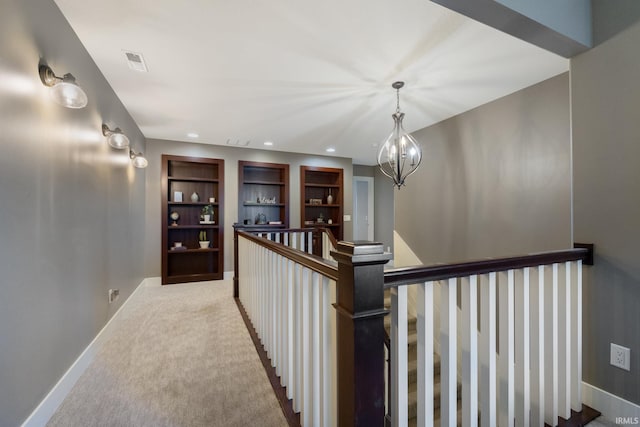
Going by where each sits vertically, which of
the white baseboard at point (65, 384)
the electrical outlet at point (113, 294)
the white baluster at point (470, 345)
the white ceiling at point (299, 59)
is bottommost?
the white baseboard at point (65, 384)

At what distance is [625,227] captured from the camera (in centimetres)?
159

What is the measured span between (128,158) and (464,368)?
3.99 meters

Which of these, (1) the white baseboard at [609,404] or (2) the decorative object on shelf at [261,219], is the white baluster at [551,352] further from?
(2) the decorative object on shelf at [261,219]

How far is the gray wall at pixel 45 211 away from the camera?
4.33 ft

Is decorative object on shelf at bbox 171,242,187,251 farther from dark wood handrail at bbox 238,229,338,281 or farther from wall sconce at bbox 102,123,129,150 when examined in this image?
dark wood handrail at bbox 238,229,338,281

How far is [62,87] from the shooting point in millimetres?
1596

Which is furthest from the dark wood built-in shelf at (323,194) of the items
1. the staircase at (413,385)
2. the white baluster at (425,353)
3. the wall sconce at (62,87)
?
the white baluster at (425,353)

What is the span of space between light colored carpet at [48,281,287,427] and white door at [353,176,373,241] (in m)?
4.78


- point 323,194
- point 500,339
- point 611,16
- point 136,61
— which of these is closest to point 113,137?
point 136,61

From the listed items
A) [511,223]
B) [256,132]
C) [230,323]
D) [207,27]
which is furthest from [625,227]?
[256,132]

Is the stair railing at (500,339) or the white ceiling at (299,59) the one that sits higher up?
the white ceiling at (299,59)

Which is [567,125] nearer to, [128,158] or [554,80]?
[554,80]

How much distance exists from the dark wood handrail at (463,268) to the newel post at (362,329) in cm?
11

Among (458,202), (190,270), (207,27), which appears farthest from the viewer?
(190,270)
